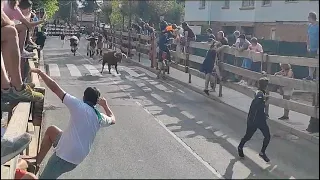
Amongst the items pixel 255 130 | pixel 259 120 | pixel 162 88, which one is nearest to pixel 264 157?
pixel 255 130

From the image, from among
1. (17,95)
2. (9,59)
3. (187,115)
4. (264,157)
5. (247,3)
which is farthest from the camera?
(187,115)

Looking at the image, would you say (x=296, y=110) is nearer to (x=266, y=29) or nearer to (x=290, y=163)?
(x=266, y=29)

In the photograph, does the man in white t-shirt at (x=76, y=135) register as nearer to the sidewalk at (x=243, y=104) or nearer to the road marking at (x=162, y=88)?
the sidewalk at (x=243, y=104)

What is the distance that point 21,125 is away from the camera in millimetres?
5379

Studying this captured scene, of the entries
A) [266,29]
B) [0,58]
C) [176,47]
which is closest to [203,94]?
[176,47]

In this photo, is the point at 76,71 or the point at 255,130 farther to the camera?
the point at 76,71

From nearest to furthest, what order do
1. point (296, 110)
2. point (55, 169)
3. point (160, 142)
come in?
point (55, 169)
point (296, 110)
point (160, 142)

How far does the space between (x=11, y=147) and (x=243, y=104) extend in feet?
13.3

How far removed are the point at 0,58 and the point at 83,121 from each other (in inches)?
49.3

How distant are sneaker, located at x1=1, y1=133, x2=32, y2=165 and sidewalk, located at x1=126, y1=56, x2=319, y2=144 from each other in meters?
1.86

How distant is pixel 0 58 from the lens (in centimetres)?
351

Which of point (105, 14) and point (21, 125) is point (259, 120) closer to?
point (21, 125)

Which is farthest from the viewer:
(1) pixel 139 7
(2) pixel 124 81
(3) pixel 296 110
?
(1) pixel 139 7

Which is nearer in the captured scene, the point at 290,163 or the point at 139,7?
the point at 290,163
